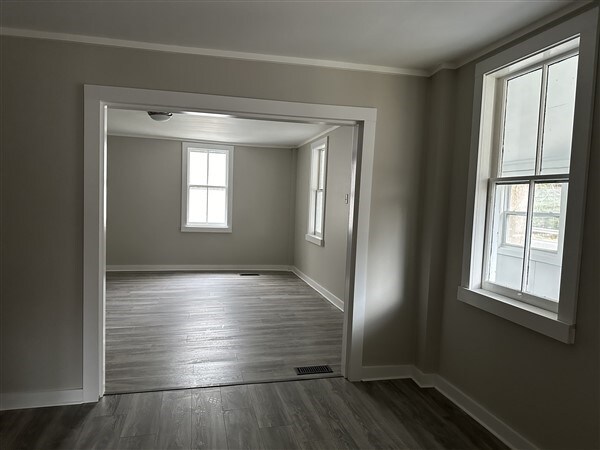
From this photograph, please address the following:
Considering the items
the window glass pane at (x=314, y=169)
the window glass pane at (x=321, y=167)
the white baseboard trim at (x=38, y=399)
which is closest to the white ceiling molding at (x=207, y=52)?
the white baseboard trim at (x=38, y=399)

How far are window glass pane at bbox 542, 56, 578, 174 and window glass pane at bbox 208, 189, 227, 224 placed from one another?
19.8ft

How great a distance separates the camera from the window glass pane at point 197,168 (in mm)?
7348

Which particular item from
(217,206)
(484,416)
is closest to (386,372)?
(484,416)

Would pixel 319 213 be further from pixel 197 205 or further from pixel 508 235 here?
pixel 508 235

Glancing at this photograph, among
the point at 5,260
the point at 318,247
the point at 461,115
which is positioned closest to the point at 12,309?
the point at 5,260

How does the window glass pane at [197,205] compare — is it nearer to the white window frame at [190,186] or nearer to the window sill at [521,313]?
the white window frame at [190,186]

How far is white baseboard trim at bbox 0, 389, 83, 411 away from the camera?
258 cm

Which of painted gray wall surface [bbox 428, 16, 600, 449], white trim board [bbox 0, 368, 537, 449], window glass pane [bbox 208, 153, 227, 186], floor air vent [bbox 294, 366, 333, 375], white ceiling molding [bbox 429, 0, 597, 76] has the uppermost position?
white ceiling molding [bbox 429, 0, 597, 76]

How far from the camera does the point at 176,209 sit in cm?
725

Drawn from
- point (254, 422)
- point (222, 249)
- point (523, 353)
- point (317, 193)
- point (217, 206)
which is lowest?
point (254, 422)

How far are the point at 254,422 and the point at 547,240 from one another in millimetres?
2019

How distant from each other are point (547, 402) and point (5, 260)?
3.28m

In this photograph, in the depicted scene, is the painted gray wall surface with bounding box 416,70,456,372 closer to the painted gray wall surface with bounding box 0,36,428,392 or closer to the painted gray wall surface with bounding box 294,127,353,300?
the painted gray wall surface with bounding box 0,36,428,392

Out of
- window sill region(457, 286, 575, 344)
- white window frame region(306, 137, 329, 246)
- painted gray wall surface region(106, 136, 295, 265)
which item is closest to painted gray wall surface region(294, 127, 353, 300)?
white window frame region(306, 137, 329, 246)
